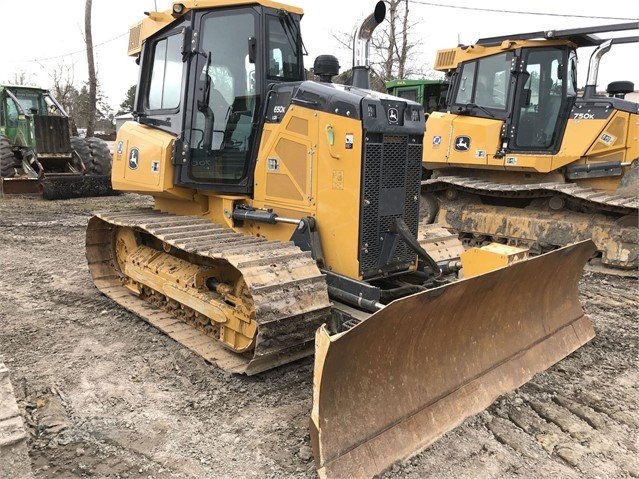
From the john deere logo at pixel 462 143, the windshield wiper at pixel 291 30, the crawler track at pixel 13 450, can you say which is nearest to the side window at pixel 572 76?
the john deere logo at pixel 462 143

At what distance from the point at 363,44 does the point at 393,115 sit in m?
0.72

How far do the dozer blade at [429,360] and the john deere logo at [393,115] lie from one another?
137 cm

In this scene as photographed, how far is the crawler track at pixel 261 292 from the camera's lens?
3.72 metres

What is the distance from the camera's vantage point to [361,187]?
4051 millimetres

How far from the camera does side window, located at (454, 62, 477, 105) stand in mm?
9156

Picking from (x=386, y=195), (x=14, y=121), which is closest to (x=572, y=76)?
(x=386, y=195)

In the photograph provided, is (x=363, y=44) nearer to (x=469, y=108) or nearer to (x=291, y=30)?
(x=291, y=30)

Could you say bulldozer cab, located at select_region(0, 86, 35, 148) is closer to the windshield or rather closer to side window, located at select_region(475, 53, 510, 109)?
the windshield

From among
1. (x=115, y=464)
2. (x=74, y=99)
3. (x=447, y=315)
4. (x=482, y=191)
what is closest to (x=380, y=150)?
(x=447, y=315)

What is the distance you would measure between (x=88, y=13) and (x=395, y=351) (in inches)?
749

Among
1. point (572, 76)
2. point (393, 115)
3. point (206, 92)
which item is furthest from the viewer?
point (572, 76)

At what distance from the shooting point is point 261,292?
367 cm

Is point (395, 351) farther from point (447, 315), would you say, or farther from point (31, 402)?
point (31, 402)

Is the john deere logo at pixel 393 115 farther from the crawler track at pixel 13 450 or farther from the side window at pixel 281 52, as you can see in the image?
the crawler track at pixel 13 450
